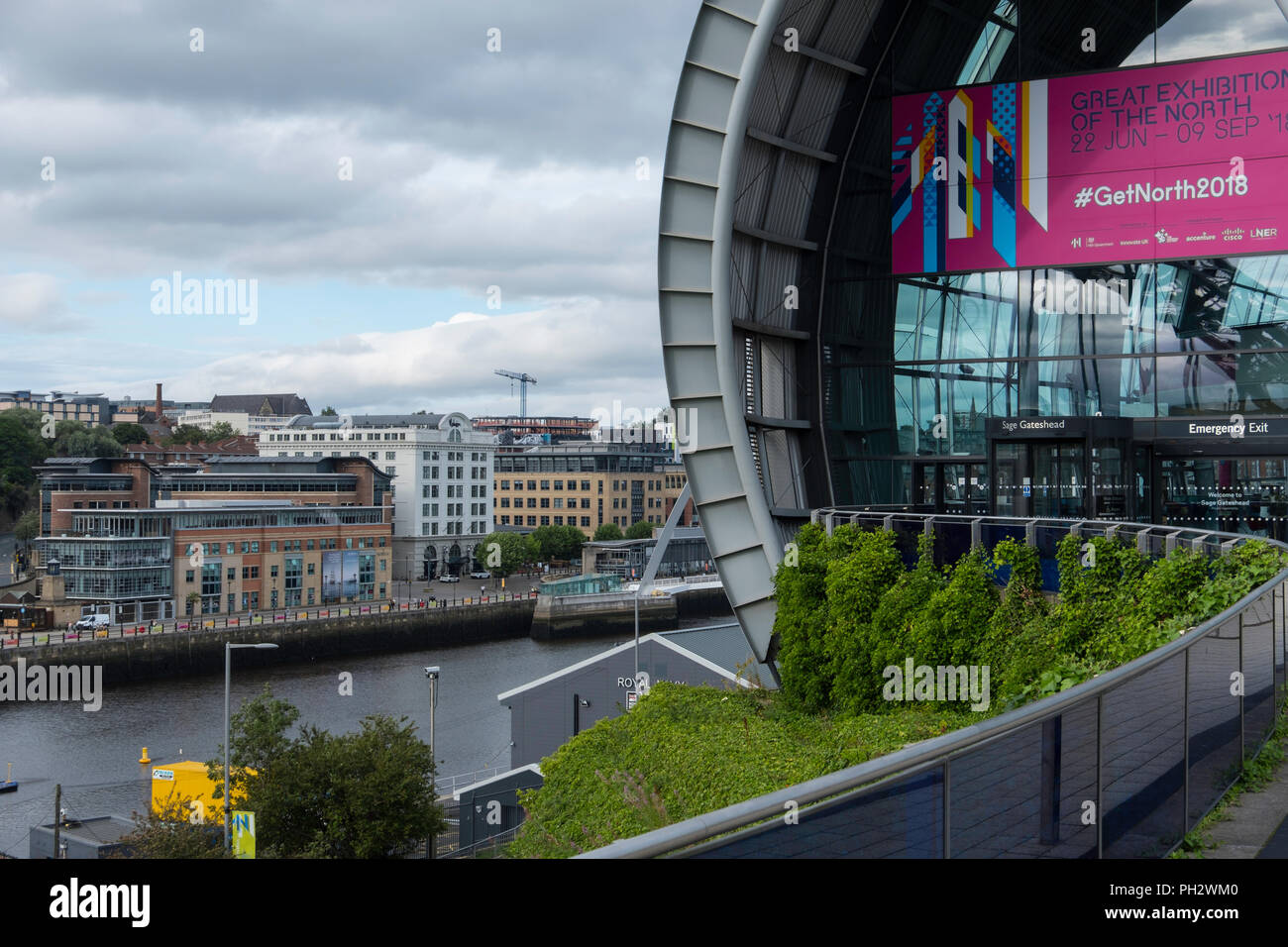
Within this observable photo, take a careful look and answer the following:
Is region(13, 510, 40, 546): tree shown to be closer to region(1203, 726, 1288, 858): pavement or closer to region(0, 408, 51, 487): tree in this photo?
region(0, 408, 51, 487): tree

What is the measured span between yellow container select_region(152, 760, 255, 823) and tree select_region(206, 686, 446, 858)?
2.70m

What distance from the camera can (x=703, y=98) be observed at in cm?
2203

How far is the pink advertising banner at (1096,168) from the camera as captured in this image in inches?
914

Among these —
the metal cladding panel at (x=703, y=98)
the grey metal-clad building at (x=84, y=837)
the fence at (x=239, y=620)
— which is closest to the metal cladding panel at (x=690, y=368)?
the metal cladding panel at (x=703, y=98)

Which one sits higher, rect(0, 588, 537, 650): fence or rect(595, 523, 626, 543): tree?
rect(595, 523, 626, 543): tree

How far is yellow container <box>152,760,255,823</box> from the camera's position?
34.1 metres

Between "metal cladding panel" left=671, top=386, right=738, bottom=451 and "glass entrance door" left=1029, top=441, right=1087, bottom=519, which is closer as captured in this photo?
"metal cladding panel" left=671, top=386, right=738, bottom=451

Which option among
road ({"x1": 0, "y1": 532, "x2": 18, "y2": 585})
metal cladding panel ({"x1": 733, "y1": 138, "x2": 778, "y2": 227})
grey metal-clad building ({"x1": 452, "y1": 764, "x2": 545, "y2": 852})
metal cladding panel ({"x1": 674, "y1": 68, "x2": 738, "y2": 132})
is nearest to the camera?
metal cladding panel ({"x1": 674, "y1": 68, "x2": 738, "y2": 132})

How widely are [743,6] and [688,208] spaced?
348cm

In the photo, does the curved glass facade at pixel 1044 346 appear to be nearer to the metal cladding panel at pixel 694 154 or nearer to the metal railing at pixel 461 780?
the metal cladding panel at pixel 694 154

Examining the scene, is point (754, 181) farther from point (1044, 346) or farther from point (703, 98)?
point (1044, 346)

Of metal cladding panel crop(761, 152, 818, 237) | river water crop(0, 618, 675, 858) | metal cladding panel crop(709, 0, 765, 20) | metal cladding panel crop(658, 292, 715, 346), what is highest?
metal cladding panel crop(709, 0, 765, 20)

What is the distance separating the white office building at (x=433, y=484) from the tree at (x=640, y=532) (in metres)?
14.6

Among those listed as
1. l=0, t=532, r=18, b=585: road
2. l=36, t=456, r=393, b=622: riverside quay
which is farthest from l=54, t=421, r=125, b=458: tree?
l=36, t=456, r=393, b=622: riverside quay
